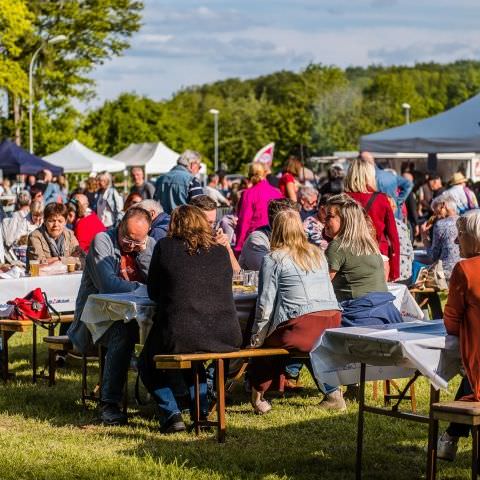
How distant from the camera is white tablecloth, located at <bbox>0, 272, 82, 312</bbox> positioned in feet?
31.3

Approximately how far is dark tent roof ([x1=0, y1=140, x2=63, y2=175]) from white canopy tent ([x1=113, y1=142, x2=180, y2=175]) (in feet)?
47.8

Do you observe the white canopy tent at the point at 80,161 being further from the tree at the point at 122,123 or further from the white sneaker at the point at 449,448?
the white sneaker at the point at 449,448

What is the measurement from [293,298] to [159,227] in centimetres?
195

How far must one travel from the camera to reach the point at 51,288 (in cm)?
981

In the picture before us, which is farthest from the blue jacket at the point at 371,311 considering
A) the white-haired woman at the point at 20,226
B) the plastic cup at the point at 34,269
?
the white-haired woman at the point at 20,226

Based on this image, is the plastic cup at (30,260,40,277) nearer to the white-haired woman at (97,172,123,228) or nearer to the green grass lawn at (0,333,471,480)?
the green grass lawn at (0,333,471,480)

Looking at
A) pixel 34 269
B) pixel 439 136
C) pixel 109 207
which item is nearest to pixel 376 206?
pixel 34 269

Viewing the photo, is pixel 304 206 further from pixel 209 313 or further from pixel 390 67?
pixel 390 67

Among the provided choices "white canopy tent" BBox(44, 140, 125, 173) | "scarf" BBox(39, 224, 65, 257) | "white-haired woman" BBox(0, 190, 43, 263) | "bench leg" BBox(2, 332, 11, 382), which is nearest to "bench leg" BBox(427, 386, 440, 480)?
"bench leg" BBox(2, 332, 11, 382)

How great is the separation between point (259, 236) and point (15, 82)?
2870cm

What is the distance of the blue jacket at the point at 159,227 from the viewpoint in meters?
9.13

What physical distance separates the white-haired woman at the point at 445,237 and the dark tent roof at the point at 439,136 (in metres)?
4.63

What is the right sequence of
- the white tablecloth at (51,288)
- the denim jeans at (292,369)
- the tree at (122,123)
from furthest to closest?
the tree at (122,123)
the white tablecloth at (51,288)
the denim jeans at (292,369)

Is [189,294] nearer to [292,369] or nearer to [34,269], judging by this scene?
[292,369]
